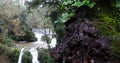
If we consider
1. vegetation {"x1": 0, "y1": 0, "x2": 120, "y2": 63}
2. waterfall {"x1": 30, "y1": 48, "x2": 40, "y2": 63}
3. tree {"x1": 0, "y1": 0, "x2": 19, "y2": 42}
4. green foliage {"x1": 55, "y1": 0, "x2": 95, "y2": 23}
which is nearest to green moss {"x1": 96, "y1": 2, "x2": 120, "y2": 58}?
vegetation {"x1": 0, "y1": 0, "x2": 120, "y2": 63}

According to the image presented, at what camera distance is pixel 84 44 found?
2.32m

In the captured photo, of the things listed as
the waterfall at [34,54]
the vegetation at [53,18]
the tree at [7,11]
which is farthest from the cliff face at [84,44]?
the tree at [7,11]

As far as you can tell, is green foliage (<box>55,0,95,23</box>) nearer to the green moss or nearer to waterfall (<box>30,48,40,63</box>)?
the green moss

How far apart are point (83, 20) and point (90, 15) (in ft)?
0.48

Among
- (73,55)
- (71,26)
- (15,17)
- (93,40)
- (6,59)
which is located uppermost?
(15,17)

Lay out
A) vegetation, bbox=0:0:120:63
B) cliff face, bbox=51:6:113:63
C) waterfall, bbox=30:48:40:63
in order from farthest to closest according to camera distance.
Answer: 1. waterfall, bbox=30:48:40:63
2. vegetation, bbox=0:0:120:63
3. cliff face, bbox=51:6:113:63

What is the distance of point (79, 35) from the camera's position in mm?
2367

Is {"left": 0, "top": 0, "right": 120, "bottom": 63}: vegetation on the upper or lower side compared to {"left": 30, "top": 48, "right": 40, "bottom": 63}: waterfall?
upper

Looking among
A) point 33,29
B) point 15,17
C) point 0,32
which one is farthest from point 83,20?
point 33,29

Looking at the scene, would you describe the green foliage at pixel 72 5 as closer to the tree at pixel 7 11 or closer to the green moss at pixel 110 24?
the green moss at pixel 110 24

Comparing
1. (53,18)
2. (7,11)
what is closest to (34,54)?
(7,11)

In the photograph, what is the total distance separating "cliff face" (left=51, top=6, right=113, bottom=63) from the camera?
2.23 metres

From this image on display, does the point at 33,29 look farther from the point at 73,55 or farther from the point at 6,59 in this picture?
the point at 73,55

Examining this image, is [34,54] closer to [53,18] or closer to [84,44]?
[53,18]
